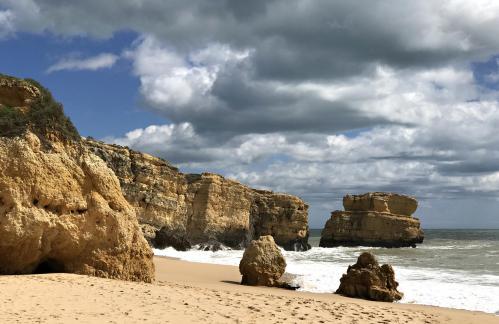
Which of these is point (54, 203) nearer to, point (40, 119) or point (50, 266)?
point (50, 266)

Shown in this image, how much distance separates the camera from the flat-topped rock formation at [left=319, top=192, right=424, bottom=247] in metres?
63.7

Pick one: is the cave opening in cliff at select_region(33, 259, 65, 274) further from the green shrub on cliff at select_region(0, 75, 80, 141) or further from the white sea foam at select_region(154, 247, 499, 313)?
the white sea foam at select_region(154, 247, 499, 313)

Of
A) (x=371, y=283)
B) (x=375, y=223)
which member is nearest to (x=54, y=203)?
(x=371, y=283)

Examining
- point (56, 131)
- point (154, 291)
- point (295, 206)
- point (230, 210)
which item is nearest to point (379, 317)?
point (154, 291)

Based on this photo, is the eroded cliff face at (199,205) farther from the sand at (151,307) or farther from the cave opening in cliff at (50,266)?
the sand at (151,307)

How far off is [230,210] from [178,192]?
702 centimetres

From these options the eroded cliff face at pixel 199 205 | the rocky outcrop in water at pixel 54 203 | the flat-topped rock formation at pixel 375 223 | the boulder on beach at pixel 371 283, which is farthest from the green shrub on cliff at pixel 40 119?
the flat-topped rock formation at pixel 375 223

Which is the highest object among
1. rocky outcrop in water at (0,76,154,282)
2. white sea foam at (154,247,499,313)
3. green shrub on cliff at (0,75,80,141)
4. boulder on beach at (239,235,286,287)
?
green shrub on cliff at (0,75,80,141)

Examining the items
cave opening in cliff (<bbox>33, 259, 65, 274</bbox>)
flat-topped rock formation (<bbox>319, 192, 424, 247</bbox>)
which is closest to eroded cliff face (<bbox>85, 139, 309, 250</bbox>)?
flat-topped rock formation (<bbox>319, 192, 424, 247</bbox>)

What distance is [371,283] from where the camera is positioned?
14891 millimetres

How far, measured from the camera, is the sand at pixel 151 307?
7.65 m

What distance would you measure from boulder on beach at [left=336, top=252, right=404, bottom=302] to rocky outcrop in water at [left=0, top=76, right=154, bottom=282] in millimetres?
6148

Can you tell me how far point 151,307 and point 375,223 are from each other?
191 ft

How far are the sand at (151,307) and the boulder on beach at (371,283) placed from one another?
242 centimetres
